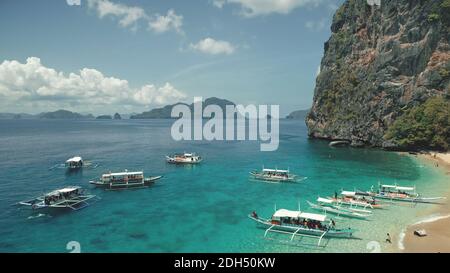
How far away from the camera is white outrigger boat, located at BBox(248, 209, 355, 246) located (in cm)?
3622

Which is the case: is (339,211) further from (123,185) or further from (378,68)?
(378,68)

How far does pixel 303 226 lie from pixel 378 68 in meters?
83.1

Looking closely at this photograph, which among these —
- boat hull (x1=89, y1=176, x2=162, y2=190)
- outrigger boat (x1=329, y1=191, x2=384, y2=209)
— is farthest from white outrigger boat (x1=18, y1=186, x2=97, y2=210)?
outrigger boat (x1=329, y1=191, x2=384, y2=209)

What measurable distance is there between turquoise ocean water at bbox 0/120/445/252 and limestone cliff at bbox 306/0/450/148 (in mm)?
19608

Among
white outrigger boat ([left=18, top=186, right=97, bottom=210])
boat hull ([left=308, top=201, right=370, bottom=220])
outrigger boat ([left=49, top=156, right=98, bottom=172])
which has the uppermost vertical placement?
outrigger boat ([left=49, top=156, right=98, bottom=172])

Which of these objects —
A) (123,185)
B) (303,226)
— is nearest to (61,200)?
(123,185)

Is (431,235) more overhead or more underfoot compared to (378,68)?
more underfoot

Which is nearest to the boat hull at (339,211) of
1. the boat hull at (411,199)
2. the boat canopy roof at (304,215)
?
the boat canopy roof at (304,215)

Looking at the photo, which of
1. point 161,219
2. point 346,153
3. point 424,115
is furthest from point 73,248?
point 424,115

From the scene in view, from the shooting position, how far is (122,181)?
60094 mm

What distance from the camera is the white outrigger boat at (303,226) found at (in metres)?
36.2

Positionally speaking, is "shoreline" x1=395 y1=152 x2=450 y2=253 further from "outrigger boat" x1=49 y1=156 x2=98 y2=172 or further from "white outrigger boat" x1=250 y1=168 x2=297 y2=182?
"outrigger boat" x1=49 y1=156 x2=98 y2=172

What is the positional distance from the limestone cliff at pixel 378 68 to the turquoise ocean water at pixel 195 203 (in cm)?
1961
